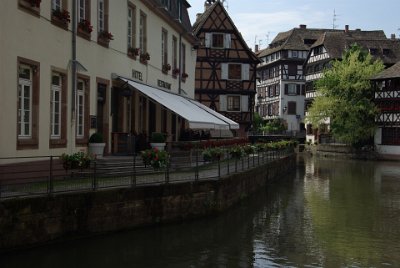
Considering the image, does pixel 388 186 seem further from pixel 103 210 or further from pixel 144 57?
pixel 103 210

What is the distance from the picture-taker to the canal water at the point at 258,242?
11.6 meters

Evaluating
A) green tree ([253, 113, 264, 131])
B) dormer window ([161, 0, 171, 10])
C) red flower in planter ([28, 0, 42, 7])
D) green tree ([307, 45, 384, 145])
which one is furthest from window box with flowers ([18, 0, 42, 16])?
green tree ([253, 113, 264, 131])

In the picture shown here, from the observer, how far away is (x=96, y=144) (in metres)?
17.7

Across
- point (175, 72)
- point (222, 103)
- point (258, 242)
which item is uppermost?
point (175, 72)

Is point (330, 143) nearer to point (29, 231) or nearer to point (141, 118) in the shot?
point (141, 118)

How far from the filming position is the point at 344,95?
55625 millimetres

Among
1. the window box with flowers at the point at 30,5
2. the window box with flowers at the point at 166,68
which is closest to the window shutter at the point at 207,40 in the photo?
the window box with flowers at the point at 166,68

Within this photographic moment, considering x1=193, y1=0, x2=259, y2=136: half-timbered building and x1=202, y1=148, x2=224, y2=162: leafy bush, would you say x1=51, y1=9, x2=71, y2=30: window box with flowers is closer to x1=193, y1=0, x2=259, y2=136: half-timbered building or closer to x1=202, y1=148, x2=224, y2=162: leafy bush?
x1=202, y1=148, x2=224, y2=162: leafy bush

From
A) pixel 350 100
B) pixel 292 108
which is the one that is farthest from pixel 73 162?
pixel 292 108

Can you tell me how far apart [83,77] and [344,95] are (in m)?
42.4

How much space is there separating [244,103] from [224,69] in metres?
3.77

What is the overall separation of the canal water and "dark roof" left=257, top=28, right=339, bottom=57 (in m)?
59.6

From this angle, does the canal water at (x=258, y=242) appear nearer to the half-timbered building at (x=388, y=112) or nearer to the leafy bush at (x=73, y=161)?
the leafy bush at (x=73, y=161)

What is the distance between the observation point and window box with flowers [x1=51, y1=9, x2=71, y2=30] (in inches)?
599
